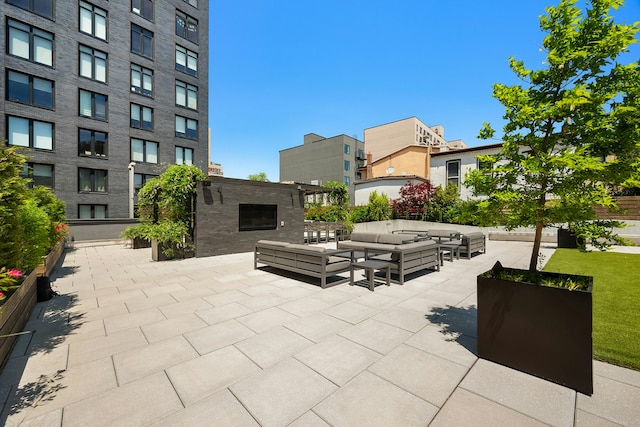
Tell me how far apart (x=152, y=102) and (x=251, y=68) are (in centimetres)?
1026

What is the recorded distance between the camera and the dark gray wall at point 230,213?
11.0 meters

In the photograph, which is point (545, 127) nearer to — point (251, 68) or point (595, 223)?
point (595, 223)

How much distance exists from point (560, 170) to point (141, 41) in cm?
2983

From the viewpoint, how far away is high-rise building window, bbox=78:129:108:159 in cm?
1944

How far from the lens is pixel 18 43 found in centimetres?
1717

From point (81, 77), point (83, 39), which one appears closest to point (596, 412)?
point (81, 77)

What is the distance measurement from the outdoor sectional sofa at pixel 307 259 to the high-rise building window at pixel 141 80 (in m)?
22.3

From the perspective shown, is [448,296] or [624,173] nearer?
[624,173]

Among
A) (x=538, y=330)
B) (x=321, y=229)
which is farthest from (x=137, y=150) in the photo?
(x=538, y=330)

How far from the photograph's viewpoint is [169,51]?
2395 centimetres

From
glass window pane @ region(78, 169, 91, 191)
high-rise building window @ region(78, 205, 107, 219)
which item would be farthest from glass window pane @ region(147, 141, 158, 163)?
high-rise building window @ region(78, 205, 107, 219)

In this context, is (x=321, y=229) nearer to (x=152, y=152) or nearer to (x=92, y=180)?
(x=152, y=152)

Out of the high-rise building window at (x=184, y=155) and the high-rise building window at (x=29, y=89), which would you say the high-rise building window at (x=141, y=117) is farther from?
the high-rise building window at (x=29, y=89)

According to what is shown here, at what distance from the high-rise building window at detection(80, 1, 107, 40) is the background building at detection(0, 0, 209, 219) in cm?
7
